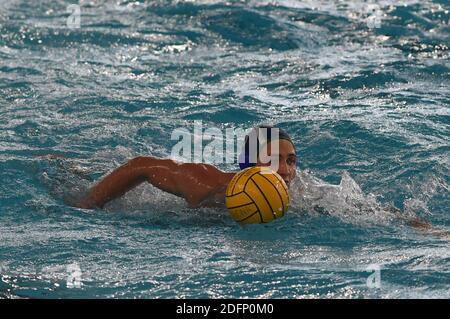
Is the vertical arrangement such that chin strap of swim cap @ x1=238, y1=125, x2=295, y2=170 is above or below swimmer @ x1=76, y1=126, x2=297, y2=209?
above

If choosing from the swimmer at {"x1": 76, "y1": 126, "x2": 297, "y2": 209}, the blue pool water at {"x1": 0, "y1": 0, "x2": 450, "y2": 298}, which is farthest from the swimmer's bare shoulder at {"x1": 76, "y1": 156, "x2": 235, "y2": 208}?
the blue pool water at {"x1": 0, "y1": 0, "x2": 450, "y2": 298}

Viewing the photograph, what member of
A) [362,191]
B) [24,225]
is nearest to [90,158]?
[24,225]

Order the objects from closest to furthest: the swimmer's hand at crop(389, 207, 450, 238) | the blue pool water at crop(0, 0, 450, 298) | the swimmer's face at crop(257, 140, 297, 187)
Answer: the blue pool water at crop(0, 0, 450, 298), the swimmer's hand at crop(389, 207, 450, 238), the swimmer's face at crop(257, 140, 297, 187)

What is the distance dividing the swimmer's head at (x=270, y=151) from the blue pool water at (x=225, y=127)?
9.3 inches

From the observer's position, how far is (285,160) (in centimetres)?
570

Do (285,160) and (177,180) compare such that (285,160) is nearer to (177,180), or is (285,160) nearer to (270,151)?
(270,151)

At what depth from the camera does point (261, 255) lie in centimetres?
503

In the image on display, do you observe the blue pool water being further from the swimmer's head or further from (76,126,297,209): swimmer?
the swimmer's head

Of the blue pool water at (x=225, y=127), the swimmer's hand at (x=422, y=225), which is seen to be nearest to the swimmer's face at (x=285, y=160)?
the blue pool water at (x=225, y=127)

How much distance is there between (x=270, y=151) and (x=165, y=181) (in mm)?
738

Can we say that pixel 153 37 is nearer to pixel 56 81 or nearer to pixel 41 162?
pixel 56 81

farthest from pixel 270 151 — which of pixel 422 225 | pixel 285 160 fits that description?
pixel 422 225

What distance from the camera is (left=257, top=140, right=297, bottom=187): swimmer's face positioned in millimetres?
5652
